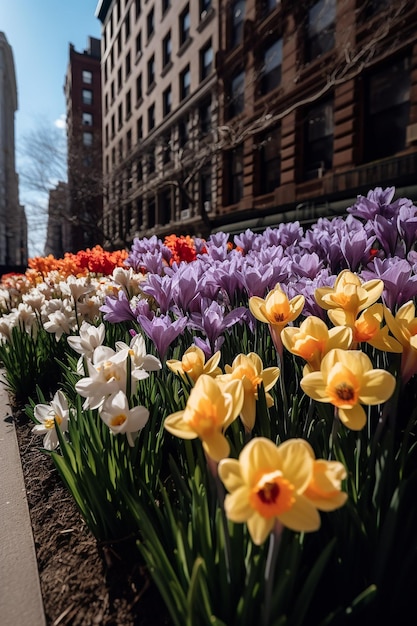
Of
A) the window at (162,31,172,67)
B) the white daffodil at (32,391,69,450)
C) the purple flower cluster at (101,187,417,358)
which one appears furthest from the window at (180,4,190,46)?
the white daffodil at (32,391,69,450)

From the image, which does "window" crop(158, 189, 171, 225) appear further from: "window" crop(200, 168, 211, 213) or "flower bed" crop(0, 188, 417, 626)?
"flower bed" crop(0, 188, 417, 626)

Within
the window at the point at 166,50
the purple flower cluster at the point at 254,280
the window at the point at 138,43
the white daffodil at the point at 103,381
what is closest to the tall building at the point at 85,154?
the window at the point at 166,50

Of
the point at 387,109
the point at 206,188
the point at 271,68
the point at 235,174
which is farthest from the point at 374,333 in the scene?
the point at 206,188

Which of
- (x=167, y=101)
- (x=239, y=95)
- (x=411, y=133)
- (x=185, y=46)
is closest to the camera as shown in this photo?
(x=411, y=133)

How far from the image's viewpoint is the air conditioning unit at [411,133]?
11366 millimetres

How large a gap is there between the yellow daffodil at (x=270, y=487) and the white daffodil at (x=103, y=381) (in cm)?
65

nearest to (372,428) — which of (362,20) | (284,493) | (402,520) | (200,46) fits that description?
(402,520)

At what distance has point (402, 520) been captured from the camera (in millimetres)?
1178

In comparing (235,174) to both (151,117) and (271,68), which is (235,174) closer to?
(271,68)

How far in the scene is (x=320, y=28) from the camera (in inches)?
571

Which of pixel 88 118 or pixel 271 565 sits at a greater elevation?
pixel 88 118

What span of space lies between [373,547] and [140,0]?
37.3 metres

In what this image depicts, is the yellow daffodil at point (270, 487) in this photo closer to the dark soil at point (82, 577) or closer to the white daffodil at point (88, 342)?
the dark soil at point (82, 577)

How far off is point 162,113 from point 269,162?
494 inches
